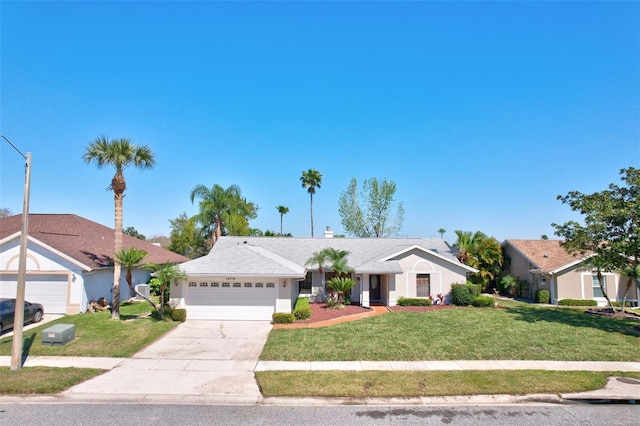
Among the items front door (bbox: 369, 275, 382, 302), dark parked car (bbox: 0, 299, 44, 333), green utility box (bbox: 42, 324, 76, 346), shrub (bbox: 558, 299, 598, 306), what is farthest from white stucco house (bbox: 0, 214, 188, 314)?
shrub (bbox: 558, 299, 598, 306)

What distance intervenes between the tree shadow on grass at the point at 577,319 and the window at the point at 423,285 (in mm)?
4850

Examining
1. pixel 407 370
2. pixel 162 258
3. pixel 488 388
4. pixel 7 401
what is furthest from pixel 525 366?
pixel 162 258

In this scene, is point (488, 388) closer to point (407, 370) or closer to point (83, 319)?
point (407, 370)

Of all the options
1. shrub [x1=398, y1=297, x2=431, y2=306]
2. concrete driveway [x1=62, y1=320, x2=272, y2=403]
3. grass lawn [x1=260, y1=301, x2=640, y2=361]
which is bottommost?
concrete driveway [x1=62, y1=320, x2=272, y2=403]

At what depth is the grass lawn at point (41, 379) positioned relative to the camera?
32.1ft

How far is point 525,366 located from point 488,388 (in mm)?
2905

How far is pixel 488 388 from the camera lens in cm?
994

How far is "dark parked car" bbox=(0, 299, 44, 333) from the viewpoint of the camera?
53.7 ft

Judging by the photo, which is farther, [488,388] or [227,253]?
[227,253]

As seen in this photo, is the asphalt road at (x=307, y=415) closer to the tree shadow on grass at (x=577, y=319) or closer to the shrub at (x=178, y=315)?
the shrub at (x=178, y=315)

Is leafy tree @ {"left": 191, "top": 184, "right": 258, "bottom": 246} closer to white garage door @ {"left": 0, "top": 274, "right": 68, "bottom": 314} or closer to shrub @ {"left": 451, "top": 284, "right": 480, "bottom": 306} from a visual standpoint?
white garage door @ {"left": 0, "top": 274, "right": 68, "bottom": 314}

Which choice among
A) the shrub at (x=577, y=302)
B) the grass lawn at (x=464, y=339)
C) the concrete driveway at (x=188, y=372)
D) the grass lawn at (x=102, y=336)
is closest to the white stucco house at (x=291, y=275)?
the grass lawn at (x=102, y=336)

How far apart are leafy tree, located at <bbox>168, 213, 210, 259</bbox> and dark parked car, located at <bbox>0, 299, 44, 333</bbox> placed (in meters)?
22.2

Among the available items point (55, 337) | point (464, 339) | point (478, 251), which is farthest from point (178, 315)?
point (478, 251)
